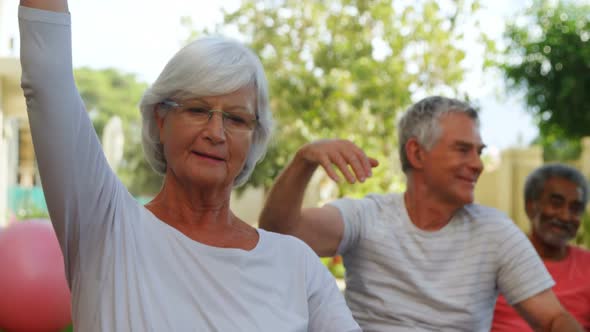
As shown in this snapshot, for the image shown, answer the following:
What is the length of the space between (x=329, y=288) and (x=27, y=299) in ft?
8.49

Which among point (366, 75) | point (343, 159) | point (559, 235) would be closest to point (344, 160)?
point (343, 159)

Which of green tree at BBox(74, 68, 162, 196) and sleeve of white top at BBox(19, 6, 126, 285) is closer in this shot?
sleeve of white top at BBox(19, 6, 126, 285)

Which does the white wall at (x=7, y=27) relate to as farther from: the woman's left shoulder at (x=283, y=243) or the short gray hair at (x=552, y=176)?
the woman's left shoulder at (x=283, y=243)

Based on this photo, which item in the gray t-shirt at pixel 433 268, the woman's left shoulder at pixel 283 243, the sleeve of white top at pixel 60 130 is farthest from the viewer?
the gray t-shirt at pixel 433 268

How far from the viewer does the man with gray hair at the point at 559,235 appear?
10.3ft

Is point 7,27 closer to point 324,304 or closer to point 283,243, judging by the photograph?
point 283,243

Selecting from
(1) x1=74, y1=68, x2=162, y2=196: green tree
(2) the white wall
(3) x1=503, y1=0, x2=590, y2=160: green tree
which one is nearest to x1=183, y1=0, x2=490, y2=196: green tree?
(2) the white wall

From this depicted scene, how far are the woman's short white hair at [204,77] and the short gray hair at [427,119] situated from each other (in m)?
0.96

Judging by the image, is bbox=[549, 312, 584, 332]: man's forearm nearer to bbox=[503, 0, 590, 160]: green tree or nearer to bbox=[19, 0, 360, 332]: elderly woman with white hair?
bbox=[19, 0, 360, 332]: elderly woman with white hair

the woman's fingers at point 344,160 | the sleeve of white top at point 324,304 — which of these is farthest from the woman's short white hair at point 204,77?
the sleeve of white top at point 324,304

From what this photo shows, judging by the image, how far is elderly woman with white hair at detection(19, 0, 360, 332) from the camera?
1293 millimetres

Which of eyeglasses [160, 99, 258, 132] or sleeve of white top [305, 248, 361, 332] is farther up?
eyeglasses [160, 99, 258, 132]

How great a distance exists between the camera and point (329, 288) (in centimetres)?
179

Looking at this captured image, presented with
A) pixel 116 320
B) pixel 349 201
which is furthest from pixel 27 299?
pixel 116 320
